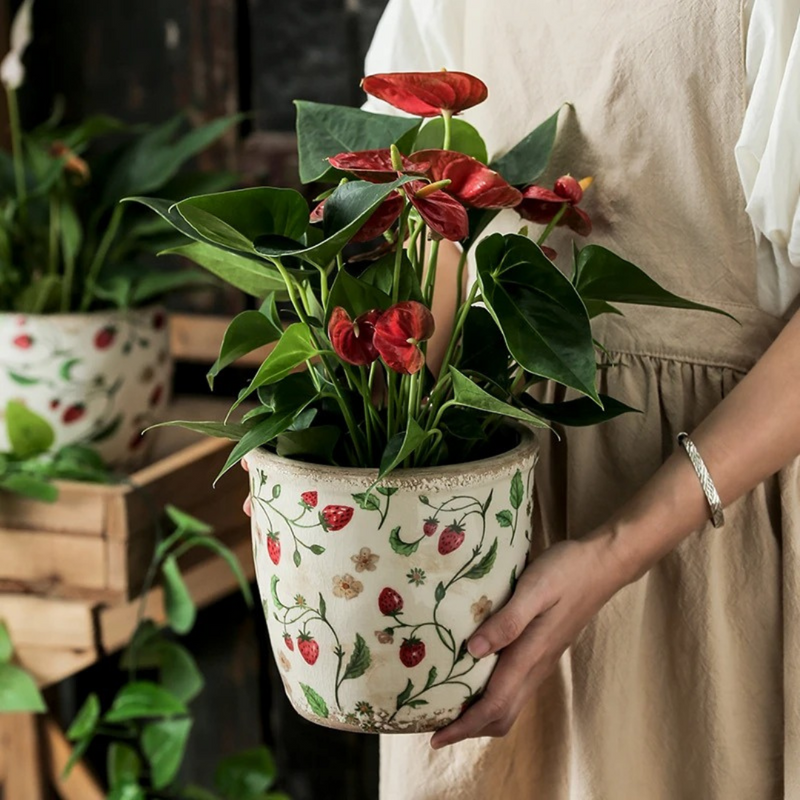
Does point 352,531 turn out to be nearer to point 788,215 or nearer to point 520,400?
point 520,400

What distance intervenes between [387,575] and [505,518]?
0.24 feet

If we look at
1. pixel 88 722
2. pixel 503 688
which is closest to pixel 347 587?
pixel 503 688

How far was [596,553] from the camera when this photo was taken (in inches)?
26.5

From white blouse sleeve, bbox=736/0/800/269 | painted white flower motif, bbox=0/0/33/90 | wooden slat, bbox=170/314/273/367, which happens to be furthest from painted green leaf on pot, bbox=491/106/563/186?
wooden slat, bbox=170/314/273/367

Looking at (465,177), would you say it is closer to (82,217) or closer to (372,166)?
(372,166)

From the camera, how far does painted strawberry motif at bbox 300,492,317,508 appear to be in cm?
60

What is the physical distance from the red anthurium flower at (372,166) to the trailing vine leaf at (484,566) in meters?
0.20

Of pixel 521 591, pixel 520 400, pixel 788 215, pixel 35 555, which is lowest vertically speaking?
pixel 35 555

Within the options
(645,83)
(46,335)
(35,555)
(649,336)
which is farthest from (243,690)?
(645,83)

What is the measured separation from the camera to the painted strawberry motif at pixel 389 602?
61cm

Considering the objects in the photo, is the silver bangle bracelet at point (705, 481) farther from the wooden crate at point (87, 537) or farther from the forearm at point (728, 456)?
the wooden crate at point (87, 537)

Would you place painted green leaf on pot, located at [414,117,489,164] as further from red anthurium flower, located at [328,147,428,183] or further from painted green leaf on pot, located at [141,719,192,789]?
painted green leaf on pot, located at [141,719,192,789]

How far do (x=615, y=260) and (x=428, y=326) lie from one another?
122 millimetres

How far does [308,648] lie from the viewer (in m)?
0.64
